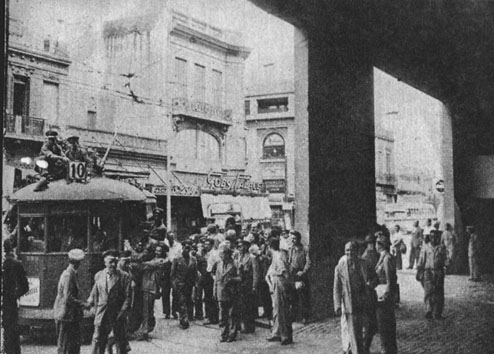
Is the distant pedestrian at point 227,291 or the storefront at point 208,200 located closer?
the distant pedestrian at point 227,291

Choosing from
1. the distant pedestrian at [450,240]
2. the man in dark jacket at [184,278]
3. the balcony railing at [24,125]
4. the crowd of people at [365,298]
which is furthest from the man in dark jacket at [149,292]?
the distant pedestrian at [450,240]

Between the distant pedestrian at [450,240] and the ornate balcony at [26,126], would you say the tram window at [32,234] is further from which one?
the distant pedestrian at [450,240]

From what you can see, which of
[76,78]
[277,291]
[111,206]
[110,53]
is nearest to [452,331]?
[277,291]

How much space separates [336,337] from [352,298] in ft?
5.83

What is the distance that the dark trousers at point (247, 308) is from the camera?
26.4ft

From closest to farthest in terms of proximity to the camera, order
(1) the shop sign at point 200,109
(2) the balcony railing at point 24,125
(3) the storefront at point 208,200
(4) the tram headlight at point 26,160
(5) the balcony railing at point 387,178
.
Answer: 1. (4) the tram headlight at point 26,160
2. (2) the balcony railing at point 24,125
3. (5) the balcony railing at point 387,178
4. (3) the storefront at point 208,200
5. (1) the shop sign at point 200,109

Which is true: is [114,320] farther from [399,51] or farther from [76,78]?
[76,78]

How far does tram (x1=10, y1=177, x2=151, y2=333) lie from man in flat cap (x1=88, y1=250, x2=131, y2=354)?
118 cm

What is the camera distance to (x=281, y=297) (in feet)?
23.8

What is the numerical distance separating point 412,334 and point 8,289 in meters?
5.86

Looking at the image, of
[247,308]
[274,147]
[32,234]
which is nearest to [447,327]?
[247,308]

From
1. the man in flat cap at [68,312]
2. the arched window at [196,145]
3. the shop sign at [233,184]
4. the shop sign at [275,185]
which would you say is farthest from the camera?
the arched window at [196,145]

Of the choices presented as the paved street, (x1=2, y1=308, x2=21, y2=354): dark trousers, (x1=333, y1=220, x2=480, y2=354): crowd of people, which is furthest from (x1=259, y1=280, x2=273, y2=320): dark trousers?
(x1=2, y1=308, x2=21, y2=354): dark trousers

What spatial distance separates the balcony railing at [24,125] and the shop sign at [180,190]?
8111 mm
